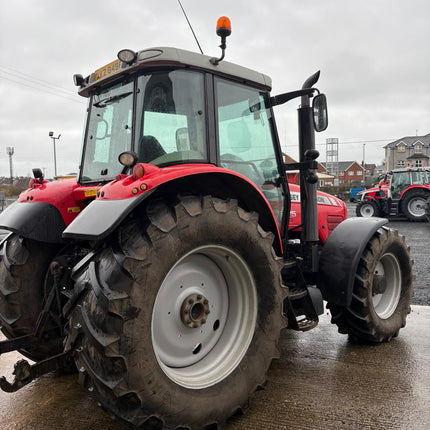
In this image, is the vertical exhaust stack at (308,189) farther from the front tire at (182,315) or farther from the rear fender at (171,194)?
the front tire at (182,315)

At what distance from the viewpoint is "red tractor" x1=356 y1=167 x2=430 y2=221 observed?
1652 centimetres

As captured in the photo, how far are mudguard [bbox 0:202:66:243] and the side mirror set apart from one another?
2.13 meters

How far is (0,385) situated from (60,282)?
30.3 inches

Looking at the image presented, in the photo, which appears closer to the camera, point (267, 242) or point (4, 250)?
point (267, 242)

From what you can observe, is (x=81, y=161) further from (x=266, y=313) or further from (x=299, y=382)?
(x=299, y=382)

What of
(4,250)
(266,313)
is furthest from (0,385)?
(266,313)

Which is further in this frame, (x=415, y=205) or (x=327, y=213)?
(x=415, y=205)

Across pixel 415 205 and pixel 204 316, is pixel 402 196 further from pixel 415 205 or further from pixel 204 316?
pixel 204 316

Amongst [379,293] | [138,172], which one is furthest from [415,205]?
[138,172]

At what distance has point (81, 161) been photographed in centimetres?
316

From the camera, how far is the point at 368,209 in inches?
704

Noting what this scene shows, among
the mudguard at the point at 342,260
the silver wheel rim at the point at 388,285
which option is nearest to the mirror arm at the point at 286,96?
the mudguard at the point at 342,260

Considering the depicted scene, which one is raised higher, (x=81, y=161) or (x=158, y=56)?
(x=158, y=56)

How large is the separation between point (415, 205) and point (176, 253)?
→ 16.9 metres
